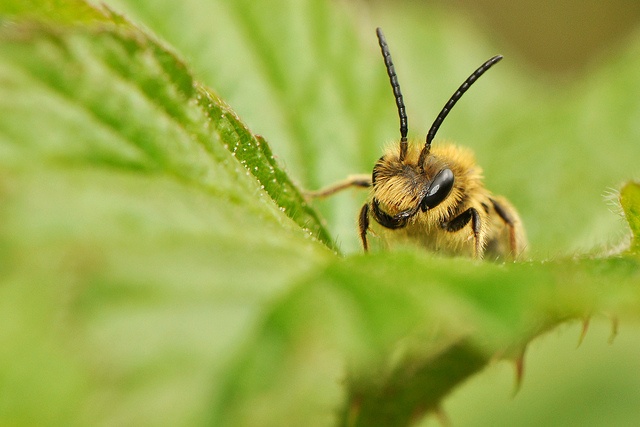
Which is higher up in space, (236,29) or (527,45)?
(527,45)

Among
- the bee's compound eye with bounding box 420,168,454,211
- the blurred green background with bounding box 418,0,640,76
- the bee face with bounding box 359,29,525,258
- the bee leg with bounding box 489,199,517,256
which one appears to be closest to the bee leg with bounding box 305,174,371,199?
the bee face with bounding box 359,29,525,258

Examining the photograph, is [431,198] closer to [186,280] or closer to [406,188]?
[406,188]

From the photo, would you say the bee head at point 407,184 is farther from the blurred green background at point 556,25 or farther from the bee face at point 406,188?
the blurred green background at point 556,25

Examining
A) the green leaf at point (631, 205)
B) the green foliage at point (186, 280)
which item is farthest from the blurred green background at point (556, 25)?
the green foliage at point (186, 280)

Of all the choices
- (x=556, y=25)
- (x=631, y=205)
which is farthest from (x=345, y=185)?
(x=556, y=25)

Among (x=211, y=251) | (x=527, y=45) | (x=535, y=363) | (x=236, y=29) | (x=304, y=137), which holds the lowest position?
(x=535, y=363)

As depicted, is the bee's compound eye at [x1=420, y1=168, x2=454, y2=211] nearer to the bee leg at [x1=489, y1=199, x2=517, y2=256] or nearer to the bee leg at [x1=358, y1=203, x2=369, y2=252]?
the bee leg at [x1=358, y1=203, x2=369, y2=252]

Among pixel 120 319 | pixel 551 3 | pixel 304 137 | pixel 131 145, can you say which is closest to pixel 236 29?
pixel 304 137

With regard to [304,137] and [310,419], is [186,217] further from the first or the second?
[304,137]
